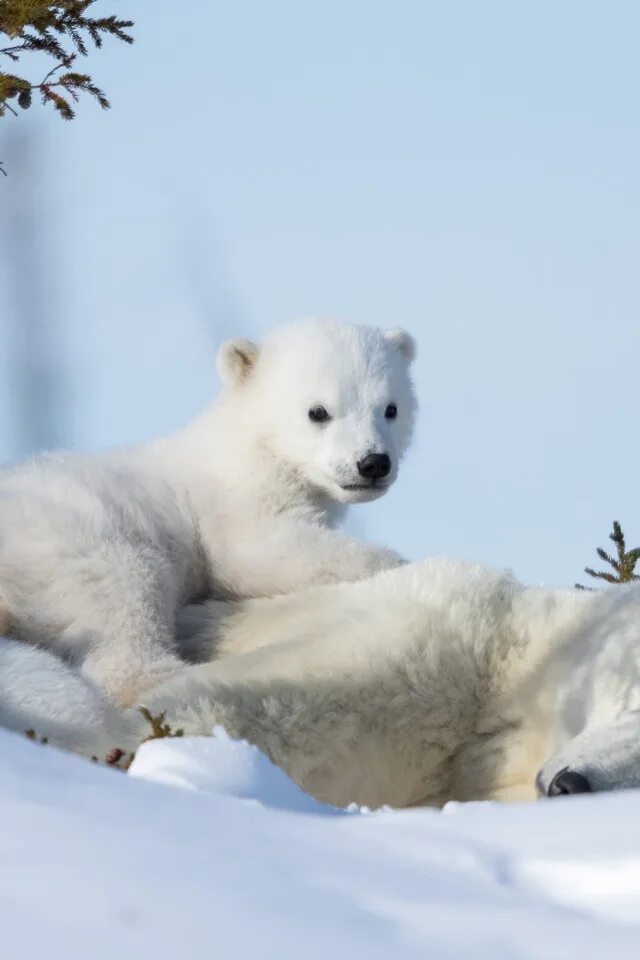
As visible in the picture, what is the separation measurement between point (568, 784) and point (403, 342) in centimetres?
307

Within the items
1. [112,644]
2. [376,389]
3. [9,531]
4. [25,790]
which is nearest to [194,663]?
[112,644]

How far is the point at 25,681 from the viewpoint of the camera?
365 cm

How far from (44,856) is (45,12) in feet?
11.1

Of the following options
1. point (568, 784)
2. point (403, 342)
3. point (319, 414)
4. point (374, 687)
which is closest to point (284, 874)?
point (568, 784)

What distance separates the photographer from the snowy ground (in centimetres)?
142

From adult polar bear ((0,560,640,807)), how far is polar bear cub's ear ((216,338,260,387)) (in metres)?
1.78

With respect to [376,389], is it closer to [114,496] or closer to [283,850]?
[114,496]

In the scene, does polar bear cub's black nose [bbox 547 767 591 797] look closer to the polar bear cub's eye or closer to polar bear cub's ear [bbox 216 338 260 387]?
the polar bear cub's eye

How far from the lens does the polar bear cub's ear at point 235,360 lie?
580 cm

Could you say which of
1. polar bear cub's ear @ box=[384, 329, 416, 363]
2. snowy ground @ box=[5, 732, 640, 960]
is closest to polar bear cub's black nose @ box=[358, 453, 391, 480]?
polar bear cub's ear @ box=[384, 329, 416, 363]

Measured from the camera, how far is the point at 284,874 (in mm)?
1611

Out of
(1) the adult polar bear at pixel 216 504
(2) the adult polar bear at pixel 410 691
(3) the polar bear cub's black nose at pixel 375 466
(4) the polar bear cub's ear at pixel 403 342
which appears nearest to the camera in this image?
(2) the adult polar bear at pixel 410 691

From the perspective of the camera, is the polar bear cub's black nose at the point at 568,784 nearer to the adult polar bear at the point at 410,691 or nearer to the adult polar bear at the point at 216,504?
the adult polar bear at the point at 410,691

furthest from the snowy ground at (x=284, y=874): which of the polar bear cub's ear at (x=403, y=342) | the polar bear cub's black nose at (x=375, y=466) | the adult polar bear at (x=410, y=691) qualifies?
the polar bear cub's ear at (x=403, y=342)
